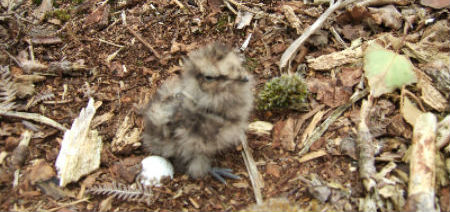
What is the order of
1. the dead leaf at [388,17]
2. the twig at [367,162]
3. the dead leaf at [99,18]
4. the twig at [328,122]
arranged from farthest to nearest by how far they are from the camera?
the dead leaf at [99,18] < the dead leaf at [388,17] < the twig at [328,122] < the twig at [367,162]

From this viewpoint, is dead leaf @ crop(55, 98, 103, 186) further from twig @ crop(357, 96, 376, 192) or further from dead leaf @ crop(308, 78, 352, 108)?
twig @ crop(357, 96, 376, 192)

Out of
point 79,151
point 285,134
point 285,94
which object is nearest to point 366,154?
point 285,134

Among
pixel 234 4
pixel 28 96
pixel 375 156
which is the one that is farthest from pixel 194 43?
pixel 375 156

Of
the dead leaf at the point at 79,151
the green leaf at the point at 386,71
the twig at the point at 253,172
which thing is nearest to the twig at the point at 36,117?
the dead leaf at the point at 79,151

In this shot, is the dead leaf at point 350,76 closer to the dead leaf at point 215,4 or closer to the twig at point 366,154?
the twig at point 366,154

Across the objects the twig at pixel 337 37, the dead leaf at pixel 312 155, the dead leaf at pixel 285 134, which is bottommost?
the dead leaf at pixel 312 155

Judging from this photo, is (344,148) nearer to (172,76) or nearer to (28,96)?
(172,76)

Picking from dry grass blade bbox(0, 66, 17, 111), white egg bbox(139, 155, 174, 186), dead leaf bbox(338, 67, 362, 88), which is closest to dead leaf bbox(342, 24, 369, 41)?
dead leaf bbox(338, 67, 362, 88)

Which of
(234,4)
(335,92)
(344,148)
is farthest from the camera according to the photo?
(234,4)
